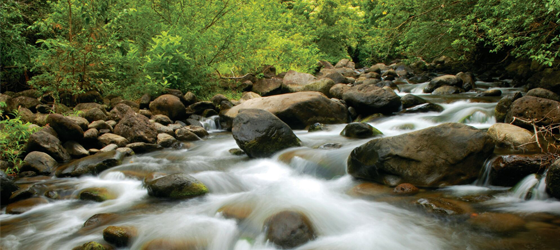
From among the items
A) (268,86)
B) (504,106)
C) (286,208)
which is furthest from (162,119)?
(504,106)

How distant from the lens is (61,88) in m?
8.26

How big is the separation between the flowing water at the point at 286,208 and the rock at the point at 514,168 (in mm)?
121

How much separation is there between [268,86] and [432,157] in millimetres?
8121

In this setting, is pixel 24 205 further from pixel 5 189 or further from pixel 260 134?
pixel 260 134

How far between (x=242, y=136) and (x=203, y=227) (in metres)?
2.58

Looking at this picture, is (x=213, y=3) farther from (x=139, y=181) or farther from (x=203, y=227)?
(x=203, y=227)

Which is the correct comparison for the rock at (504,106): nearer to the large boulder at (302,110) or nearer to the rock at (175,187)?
the large boulder at (302,110)

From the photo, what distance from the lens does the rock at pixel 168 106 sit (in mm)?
9000

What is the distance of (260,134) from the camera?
6172 mm

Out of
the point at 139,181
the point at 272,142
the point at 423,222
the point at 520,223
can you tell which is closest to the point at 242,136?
the point at 272,142

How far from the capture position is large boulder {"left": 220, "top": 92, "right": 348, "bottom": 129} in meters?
8.49

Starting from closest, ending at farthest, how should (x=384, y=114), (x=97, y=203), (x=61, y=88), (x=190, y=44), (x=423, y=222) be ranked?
(x=423, y=222)
(x=97, y=203)
(x=61, y=88)
(x=384, y=114)
(x=190, y=44)

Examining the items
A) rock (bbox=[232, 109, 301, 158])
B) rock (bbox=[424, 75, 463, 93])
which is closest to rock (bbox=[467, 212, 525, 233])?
rock (bbox=[232, 109, 301, 158])

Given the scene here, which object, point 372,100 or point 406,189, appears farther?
point 372,100
